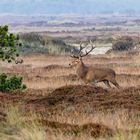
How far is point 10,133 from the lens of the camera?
1502 cm

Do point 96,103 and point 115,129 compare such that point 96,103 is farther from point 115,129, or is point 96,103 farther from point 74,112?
point 115,129

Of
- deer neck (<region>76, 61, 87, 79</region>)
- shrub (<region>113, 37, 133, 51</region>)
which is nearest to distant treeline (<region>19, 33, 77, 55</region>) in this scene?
shrub (<region>113, 37, 133, 51</region>)

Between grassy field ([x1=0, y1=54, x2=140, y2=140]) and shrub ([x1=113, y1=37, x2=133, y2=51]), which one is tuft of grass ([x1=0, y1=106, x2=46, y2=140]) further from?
shrub ([x1=113, y1=37, x2=133, y2=51])

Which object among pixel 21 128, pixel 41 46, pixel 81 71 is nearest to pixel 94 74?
pixel 81 71

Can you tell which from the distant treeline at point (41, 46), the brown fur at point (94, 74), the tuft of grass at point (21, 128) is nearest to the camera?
the tuft of grass at point (21, 128)

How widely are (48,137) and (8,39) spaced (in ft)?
35.9

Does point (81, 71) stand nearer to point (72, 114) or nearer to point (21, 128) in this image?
point (72, 114)

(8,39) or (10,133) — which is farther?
(8,39)

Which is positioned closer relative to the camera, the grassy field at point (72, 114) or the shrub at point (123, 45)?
the grassy field at point (72, 114)

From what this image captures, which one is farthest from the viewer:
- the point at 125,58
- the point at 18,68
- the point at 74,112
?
the point at 125,58

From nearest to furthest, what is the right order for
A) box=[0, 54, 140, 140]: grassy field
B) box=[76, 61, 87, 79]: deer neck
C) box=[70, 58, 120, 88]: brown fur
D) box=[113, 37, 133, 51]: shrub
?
box=[0, 54, 140, 140]: grassy field < box=[70, 58, 120, 88]: brown fur < box=[76, 61, 87, 79]: deer neck < box=[113, 37, 133, 51]: shrub

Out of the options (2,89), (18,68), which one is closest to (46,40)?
(18,68)

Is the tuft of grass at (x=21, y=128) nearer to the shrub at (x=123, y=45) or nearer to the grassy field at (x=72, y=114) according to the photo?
the grassy field at (x=72, y=114)

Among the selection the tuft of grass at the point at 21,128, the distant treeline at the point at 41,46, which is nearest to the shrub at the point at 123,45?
the distant treeline at the point at 41,46
